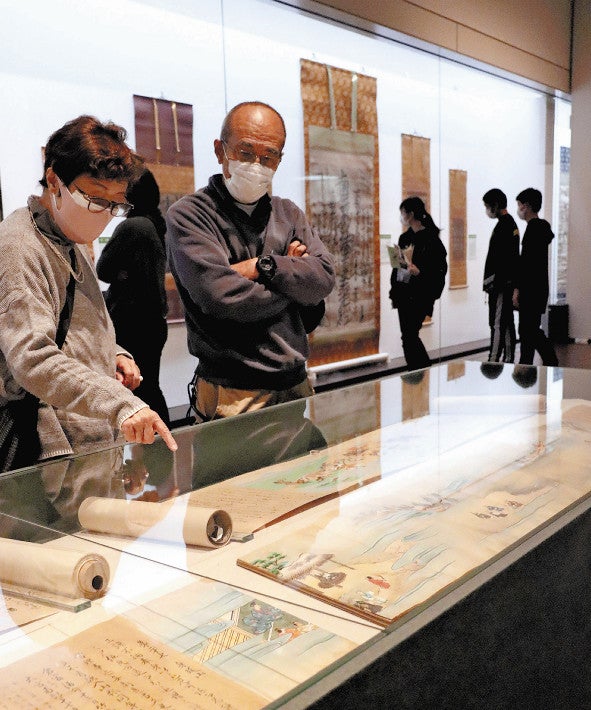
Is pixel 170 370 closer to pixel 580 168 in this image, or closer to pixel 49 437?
pixel 49 437

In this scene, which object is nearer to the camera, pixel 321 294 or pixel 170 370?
pixel 321 294

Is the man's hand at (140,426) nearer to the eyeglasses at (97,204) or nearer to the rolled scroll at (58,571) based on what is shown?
the rolled scroll at (58,571)

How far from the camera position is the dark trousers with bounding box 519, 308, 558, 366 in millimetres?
6777

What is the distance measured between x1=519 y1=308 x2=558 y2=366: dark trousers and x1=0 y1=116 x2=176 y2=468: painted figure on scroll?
5575 millimetres

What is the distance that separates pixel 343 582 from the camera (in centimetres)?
106

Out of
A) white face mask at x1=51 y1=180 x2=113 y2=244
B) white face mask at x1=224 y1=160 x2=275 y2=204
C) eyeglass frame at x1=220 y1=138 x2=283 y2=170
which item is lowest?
white face mask at x1=51 y1=180 x2=113 y2=244

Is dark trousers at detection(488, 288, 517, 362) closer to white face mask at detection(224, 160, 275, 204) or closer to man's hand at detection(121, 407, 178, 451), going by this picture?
white face mask at detection(224, 160, 275, 204)

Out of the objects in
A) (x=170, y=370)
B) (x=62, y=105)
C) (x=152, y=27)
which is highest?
(x=152, y=27)

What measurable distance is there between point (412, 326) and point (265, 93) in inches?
81.4

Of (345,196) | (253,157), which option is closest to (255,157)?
(253,157)

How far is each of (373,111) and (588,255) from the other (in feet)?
13.3

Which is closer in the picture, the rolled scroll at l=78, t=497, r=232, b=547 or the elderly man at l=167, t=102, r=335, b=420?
the rolled scroll at l=78, t=497, r=232, b=547

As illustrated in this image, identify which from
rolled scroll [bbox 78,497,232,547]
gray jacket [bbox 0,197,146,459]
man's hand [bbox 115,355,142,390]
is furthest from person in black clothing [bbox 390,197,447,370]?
rolled scroll [bbox 78,497,232,547]

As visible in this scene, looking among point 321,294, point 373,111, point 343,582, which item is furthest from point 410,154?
point 343,582
